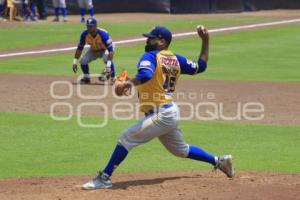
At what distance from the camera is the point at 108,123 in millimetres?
12992

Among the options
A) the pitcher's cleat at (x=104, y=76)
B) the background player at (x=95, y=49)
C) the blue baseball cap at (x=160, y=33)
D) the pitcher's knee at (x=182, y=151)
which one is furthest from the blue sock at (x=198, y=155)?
the pitcher's cleat at (x=104, y=76)

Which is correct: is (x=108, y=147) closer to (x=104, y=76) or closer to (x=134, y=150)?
(x=134, y=150)

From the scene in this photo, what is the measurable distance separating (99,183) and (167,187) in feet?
2.44

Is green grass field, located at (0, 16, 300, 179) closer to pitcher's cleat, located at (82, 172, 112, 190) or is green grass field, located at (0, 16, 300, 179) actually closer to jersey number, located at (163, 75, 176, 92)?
pitcher's cleat, located at (82, 172, 112, 190)

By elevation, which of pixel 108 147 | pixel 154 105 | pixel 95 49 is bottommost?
pixel 108 147

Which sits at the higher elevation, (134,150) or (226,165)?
(226,165)

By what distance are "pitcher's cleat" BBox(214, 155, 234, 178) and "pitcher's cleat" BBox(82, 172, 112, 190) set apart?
134cm

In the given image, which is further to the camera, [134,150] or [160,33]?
[134,150]

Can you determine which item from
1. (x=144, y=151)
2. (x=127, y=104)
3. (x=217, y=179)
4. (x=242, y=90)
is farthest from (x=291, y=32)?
(x=217, y=179)

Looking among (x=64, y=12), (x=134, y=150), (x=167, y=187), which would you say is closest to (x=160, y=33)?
(x=167, y=187)

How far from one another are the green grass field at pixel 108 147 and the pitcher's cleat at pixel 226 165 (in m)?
1.00

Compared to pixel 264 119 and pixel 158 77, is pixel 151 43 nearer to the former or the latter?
pixel 158 77

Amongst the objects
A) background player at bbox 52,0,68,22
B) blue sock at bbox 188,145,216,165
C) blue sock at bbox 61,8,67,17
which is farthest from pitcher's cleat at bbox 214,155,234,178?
blue sock at bbox 61,8,67,17

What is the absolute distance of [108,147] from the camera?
1106cm
